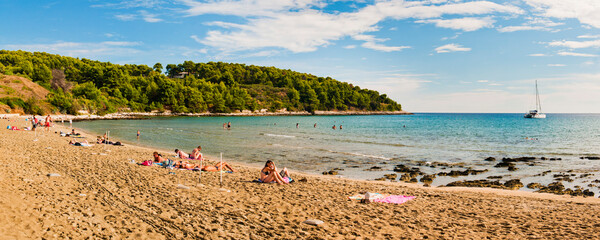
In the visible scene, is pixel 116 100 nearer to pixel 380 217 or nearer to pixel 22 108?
pixel 22 108

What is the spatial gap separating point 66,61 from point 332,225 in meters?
142

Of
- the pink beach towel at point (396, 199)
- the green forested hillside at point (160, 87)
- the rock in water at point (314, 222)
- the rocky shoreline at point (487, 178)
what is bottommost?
the rocky shoreline at point (487, 178)

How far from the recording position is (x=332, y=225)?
7.78 meters

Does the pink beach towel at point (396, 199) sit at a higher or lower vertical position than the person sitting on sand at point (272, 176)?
lower

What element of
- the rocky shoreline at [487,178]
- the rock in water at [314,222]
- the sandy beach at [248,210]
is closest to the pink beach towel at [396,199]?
the sandy beach at [248,210]

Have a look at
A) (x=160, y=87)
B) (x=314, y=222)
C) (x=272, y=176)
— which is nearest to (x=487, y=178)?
(x=272, y=176)

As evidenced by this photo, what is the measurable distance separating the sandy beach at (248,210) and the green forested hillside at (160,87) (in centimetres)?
7914

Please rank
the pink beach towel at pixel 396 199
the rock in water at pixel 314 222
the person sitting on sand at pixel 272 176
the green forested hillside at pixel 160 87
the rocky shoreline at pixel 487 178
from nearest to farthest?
the rock in water at pixel 314 222 < the pink beach towel at pixel 396 199 < the person sitting on sand at pixel 272 176 < the rocky shoreline at pixel 487 178 < the green forested hillside at pixel 160 87

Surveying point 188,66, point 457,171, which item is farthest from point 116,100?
point 457,171

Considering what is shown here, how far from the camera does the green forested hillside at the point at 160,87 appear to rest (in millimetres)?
92875

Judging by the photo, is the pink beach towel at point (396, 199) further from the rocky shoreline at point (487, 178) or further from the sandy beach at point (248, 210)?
the rocky shoreline at point (487, 178)

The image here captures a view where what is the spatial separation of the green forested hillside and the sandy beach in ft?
260

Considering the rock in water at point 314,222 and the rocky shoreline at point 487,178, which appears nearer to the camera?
the rock in water at point 314,222

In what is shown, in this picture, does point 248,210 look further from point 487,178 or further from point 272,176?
point 487,178
